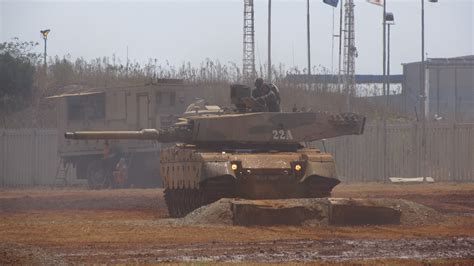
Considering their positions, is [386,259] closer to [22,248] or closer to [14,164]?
[22,248]

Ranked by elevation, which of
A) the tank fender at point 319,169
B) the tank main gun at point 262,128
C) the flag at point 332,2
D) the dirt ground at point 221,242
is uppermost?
the flag at point 332,2

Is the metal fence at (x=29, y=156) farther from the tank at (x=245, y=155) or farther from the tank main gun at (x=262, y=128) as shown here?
the tank main gun at (x=262, y=128)

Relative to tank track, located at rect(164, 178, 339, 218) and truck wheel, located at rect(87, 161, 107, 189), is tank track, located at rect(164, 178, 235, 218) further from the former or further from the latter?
truck wheel, located at rect(87, 161, 107, 189)

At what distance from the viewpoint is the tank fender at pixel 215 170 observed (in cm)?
1872

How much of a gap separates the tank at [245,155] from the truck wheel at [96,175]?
1426 cm

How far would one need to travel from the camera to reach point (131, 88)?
34500 millimetres

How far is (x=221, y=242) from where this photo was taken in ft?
49.8

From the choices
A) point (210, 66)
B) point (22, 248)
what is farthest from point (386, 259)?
point (210, 66)

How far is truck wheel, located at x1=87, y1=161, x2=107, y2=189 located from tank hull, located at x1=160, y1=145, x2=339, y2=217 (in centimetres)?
1673

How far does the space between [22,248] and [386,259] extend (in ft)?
15.0

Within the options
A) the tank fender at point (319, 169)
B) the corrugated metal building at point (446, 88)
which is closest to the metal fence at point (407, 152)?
the corrugated metal building at point (446, 88)

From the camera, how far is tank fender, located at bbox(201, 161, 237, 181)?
61.4 ft

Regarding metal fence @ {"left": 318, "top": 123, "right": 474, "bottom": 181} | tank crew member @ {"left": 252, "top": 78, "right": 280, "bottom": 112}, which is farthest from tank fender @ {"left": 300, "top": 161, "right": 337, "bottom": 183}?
metal fence @ {"left": 318, "top": 123, "right": 474, "bottom": 181}

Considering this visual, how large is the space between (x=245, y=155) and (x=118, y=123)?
16.0m
